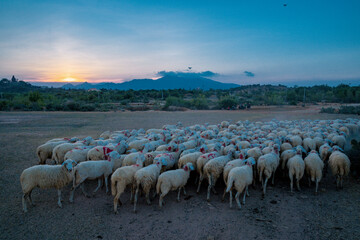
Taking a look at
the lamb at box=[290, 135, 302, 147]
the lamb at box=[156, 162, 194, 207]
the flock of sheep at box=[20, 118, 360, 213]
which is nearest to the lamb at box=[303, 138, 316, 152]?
the flock of sheep at box=[20, 118, 360, 213]

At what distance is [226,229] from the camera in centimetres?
439

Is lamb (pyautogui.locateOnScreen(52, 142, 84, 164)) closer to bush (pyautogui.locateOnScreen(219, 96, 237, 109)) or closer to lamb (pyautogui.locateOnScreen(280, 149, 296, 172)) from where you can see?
lamb (pyautogui.locateOnScreen(280, 149, 296, 172))

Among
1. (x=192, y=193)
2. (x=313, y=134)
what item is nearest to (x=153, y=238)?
(x=192, y=193)

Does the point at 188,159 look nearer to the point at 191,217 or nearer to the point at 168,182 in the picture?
the point at 168,182

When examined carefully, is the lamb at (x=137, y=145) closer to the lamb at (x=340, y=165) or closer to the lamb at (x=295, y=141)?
the lamb at (x=295, y=141)

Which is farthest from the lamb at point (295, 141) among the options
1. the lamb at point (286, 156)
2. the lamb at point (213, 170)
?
the lamb at point (213, 170)

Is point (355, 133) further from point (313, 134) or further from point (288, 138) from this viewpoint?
point (288, 138)

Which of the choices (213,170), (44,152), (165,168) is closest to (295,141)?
(213,170)

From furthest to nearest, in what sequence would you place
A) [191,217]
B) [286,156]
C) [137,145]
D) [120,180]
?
[137,145] < [286,156] < [120,180] < [191,217]

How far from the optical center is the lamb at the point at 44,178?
5.08 m

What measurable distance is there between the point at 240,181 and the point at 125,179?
280 centimetres

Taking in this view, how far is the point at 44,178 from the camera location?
17.1 ft

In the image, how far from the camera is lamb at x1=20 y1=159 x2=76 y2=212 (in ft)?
16.7

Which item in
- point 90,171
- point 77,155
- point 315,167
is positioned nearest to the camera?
point 90,171
